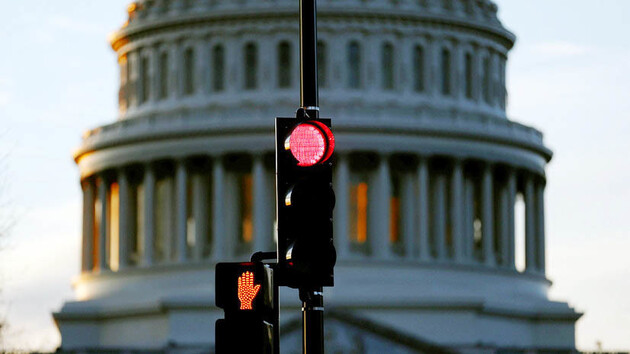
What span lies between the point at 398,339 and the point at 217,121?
1853cm

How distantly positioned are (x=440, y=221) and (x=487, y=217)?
279 centimetres

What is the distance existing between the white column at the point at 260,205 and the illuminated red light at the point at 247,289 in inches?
3761

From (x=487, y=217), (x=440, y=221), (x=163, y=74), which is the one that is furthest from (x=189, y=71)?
(x=487, y=217)

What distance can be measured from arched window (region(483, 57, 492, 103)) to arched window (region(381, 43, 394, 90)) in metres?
5.94

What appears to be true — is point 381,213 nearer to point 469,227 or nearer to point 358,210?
point 358,210

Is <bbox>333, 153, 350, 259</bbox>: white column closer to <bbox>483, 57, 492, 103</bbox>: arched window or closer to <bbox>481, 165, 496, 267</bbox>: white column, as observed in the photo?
<bbox>481, 165, 496, 267</bbox>: white column

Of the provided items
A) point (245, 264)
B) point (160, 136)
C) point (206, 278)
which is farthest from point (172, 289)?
point (245, 264)

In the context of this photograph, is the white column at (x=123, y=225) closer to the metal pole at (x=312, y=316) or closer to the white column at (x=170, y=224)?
the white column at (x=170, y=224)

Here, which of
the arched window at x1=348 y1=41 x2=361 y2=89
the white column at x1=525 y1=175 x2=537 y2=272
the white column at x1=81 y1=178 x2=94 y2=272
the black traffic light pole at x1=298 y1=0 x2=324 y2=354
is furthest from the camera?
the white column at x1=81 y1=178 x2=94 y2=272

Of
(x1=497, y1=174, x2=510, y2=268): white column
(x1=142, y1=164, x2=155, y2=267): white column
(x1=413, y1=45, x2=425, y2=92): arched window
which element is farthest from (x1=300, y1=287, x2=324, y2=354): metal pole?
(x1=497, y1=174, x2=510, y2=268): white column

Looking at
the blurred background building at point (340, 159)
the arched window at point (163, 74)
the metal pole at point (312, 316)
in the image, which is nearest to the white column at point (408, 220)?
the blurred background building at point (340, 159)

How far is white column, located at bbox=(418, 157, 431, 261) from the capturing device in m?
112

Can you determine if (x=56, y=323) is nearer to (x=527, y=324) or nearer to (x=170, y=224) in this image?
(x=170, y=224)

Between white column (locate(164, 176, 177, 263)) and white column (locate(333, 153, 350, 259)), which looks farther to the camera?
white column (locate(164, 176, 177, 263))
